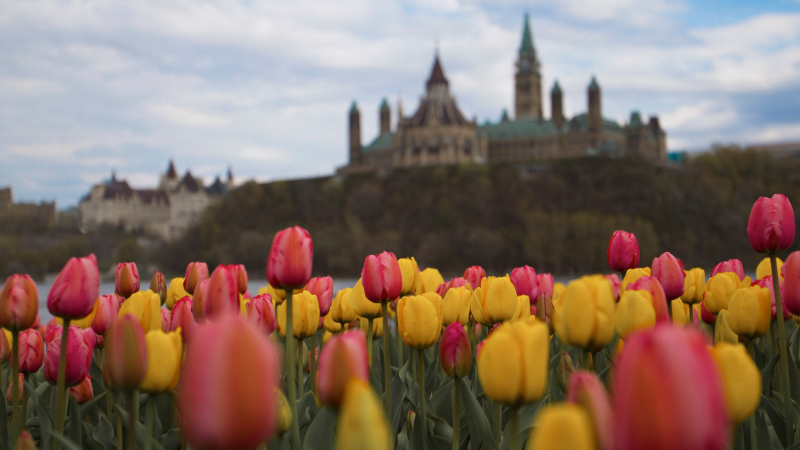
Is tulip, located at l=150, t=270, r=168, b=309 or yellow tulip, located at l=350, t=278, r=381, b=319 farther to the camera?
tulip, located at l=150, t=270, r=168, b=309

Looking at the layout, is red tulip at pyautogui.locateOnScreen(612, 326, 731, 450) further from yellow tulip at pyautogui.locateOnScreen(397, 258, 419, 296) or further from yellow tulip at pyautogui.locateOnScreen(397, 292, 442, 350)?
yellow tulip at pyautogui.locateOnScreen(397, 258, 419, 296)

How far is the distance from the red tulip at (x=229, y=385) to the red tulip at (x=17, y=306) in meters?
1.31

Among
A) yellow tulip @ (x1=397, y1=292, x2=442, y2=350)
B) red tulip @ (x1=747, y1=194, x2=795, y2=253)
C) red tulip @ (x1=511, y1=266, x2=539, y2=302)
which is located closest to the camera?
yellow tulip @ (x1=397, y1=292, x2=442, y2=350)

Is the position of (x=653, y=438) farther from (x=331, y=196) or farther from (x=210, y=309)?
(x=331, y=196)

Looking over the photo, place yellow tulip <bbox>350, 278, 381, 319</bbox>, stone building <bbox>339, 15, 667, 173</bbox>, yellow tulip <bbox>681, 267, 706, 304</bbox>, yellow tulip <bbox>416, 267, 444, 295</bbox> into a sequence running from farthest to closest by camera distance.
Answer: stone building <bbox>339, 15, 667, 173</bbox> < yellow tulip <bbox>416, 267, 444, 295</bbox> < yellow tulip <bbox>681, 267, 706, 304</bbox> < yellow tulip <bbox>350, 278, 381, 319</bbox>

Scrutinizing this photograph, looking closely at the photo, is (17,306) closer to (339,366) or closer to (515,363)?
(339,366)

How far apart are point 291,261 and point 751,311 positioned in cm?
160

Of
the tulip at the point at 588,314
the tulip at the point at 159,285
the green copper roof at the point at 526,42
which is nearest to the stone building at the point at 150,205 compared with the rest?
the green copper roof at the point at 526,42

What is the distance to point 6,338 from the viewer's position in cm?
275

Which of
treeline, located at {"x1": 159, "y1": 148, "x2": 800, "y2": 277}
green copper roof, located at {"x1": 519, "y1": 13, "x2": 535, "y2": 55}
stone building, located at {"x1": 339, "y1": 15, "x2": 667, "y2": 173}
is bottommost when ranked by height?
treeline, located at {"x1": 159, "y1": 148, "x2": 800, "y2": 277}

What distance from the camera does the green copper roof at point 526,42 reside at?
113m

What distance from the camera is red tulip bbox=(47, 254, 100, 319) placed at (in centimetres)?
188

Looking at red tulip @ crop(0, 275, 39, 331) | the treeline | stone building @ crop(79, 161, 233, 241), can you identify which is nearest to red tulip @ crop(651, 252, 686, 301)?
red tulip @ crop(0, 275, 39, 331)

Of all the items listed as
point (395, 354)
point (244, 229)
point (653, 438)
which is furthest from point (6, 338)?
point (244, 229)
